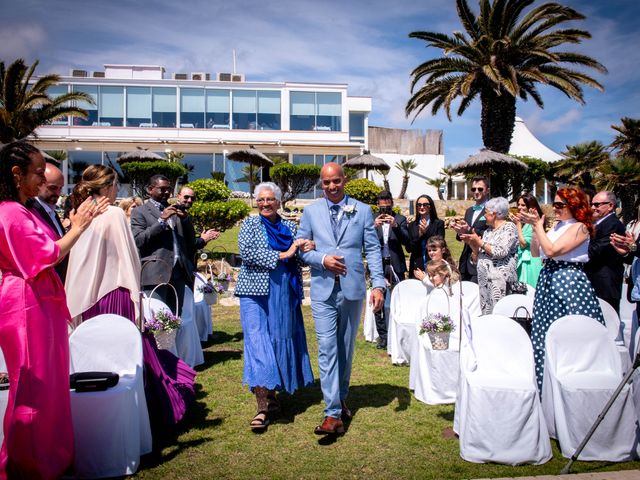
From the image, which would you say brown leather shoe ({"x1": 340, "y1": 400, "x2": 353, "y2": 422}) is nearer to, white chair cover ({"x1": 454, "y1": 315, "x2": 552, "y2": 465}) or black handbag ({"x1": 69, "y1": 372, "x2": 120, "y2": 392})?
white chair cover ({"x1": 454, "y1": 315, "x2": 552, "y2": 465})

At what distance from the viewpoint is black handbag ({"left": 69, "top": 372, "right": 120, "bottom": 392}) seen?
3883mm

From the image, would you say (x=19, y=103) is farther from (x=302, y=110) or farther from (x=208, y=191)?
(x=302, y=110)

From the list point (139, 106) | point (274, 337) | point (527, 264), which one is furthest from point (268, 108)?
point (274, 337)

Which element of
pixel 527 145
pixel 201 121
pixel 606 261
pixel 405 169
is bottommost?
pixel 606 261

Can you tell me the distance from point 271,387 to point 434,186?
40.2m

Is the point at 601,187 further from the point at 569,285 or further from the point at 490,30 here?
the point at 569,285

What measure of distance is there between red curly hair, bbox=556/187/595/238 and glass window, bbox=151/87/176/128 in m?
37.1

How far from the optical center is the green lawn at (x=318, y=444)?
3953 mm

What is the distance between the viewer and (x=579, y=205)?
4762 mm

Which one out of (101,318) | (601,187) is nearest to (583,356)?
(101,318)

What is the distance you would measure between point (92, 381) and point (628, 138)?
3229 centimetres

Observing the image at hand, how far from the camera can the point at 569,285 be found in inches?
184

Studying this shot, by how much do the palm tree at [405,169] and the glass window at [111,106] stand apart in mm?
20759

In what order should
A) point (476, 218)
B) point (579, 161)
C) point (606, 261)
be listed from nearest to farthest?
point (606, 261)
point (476, 218)
point (579, 161)
